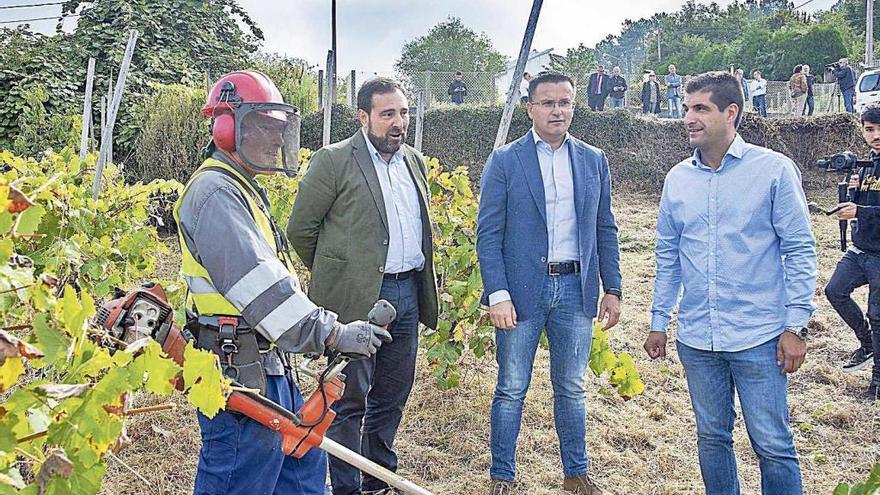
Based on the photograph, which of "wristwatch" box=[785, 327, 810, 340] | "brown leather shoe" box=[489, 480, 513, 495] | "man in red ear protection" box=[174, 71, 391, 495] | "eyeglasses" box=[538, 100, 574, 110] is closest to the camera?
"man in red ear protection" box=[174, 71, 391, 495]

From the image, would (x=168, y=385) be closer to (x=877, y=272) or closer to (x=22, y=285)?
(x=22, y=285)

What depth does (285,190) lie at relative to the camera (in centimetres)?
683

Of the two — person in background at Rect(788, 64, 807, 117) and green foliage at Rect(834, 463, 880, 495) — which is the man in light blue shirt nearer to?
green foliage at Rect(834, 463, 880, 495)

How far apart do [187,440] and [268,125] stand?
99.5 inches

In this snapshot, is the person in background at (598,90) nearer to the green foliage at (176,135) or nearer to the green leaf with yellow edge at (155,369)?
the green foliage at (176,135)

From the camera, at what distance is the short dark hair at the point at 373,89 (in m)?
3.76

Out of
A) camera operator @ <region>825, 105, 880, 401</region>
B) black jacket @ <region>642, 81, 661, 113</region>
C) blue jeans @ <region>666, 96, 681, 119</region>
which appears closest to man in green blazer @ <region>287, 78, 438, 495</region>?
camera operator @ <region>825, 105, 880, 401</region>

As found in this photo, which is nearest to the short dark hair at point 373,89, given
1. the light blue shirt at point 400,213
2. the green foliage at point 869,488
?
the light blue shirt at point 400,213

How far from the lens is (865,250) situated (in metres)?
5.23

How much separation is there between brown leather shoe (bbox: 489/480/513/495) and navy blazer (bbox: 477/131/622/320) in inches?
32.2

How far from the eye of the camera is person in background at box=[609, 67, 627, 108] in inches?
785

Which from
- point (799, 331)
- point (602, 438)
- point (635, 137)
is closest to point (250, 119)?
point (799, 331)

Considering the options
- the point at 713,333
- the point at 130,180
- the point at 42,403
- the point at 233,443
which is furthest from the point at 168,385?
the point at 130,180

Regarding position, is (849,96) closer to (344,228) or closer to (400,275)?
(400,275)
